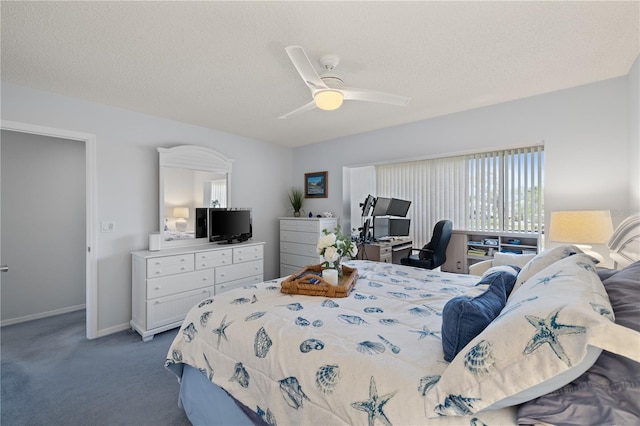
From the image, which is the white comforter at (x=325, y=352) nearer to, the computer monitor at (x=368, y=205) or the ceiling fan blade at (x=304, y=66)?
the ceiling fan blade at (x=304, y=66)

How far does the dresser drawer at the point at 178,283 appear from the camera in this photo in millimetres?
2953

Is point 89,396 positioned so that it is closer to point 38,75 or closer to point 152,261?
point 152,261

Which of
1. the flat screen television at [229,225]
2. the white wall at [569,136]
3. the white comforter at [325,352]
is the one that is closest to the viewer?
the white comforter at [325,352]

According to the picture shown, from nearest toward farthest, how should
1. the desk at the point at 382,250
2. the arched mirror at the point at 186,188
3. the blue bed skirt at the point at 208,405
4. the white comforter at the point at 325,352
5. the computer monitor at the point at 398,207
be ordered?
the white comforter at the point at 325,352, the blue bed skirt at the point at 208,405, the arched mirror at the point at 186,188, the desk at the point at 382,250, the computer monitor at the point at 398,207

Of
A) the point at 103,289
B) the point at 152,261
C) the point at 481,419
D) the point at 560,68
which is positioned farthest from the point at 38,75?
the point at 560,68

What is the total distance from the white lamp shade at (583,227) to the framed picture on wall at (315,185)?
3.11m

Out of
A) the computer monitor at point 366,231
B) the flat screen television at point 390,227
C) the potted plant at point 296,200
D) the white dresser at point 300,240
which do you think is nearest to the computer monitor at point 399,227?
the flat screen television at point 390,227

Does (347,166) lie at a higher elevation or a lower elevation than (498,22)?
lower

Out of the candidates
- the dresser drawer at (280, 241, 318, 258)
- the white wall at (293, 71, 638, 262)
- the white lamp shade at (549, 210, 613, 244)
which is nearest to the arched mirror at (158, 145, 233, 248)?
the dresser drawer at (280, 241, 318, 258)

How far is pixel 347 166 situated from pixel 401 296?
2.97 metres

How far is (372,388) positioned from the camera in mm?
983

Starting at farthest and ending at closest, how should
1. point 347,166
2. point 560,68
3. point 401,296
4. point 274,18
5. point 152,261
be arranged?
1. point 347,166
2. point 152,261
3. point 560,68
4. point 401,296
5. point 274,18

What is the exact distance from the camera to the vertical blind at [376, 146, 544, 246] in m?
3.77

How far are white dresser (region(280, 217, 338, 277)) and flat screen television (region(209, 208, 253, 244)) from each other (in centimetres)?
72
